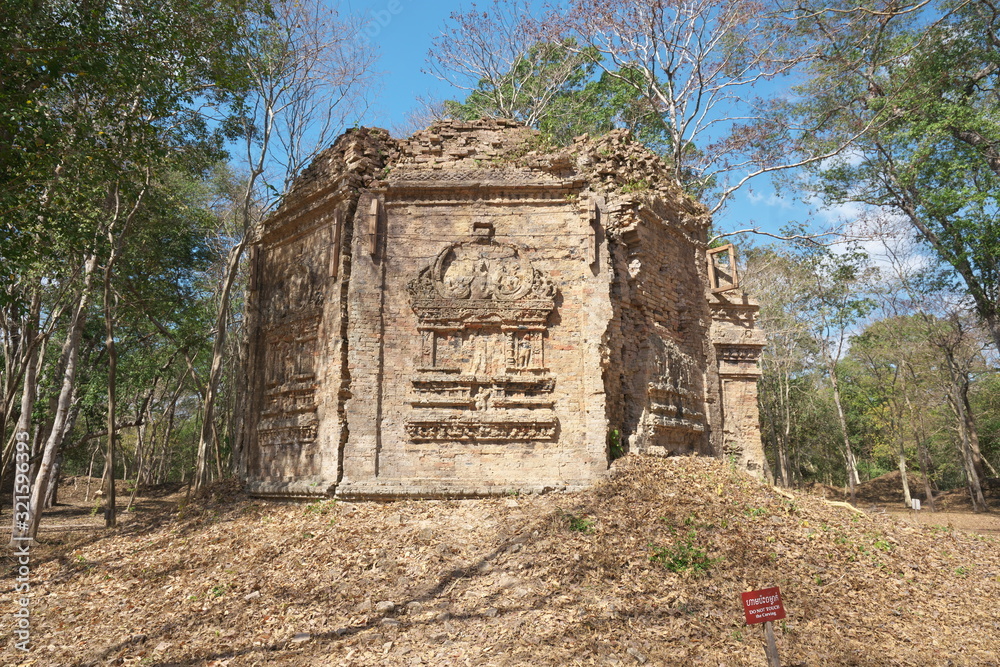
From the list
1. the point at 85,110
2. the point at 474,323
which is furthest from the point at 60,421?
the point at 474,323

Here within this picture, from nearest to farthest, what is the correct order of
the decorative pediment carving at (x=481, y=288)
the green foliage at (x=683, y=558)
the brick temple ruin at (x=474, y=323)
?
the green foliage at (x=683, y=558) < the brick temple ruin at (x=474, y=323) < the decorative pediment carving at (x=481, y=288)

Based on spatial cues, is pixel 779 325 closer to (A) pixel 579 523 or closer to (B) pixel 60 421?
(A) pixel 579 523

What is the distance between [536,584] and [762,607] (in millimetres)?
2693

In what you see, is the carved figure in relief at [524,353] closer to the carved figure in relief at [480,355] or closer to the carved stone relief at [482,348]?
the carved stone relief at [482,348]

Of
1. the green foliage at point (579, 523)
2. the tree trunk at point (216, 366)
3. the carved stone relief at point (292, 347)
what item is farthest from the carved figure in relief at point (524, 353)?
the tree trunk at point (216, 366)

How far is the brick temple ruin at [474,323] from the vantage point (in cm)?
1014

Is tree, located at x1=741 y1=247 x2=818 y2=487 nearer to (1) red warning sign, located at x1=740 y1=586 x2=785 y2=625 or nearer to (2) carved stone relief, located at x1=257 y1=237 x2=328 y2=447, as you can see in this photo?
(2) carved stone relief, located at x1=257 y1=237 x2=328 y2=447

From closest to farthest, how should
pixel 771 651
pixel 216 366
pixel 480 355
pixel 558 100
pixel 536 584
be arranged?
pixel 771 651
pixel 536 584
pixel 480 355
pixel 216 366
pixel 558 100

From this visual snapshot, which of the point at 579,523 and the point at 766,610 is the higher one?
the point at 579,523

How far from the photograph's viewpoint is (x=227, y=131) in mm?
14820

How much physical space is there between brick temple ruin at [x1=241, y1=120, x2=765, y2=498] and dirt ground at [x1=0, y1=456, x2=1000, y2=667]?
2.75ft

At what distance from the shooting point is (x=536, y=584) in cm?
712

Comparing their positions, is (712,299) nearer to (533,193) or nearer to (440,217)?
(533,193)

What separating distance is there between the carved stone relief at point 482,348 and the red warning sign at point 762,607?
5.11 metres
